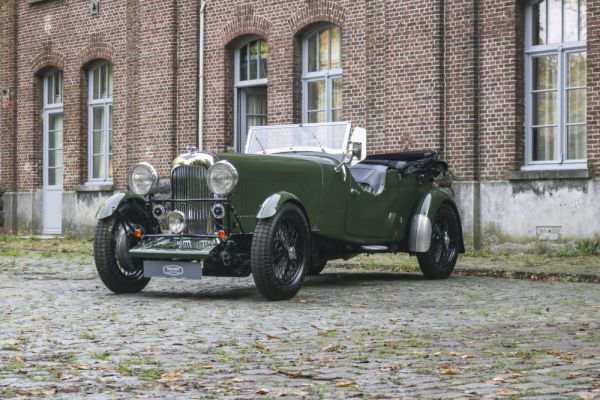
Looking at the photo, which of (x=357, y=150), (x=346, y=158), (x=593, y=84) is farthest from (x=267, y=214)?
(x=593, y=84)

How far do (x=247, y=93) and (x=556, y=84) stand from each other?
6808 mm

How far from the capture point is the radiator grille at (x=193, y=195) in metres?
10.1

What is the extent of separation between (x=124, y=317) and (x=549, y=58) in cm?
965

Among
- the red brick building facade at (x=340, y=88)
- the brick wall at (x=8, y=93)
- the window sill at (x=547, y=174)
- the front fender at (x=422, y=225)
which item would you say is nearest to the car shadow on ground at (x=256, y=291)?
the front fender at (x=422, y=225)

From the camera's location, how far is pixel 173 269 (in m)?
9.91

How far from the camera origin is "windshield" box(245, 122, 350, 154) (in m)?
11.8

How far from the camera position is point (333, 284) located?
11.9 meters

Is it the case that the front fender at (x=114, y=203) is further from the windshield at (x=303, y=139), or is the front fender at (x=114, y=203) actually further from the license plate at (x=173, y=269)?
the windshield at (x=303, y=139)

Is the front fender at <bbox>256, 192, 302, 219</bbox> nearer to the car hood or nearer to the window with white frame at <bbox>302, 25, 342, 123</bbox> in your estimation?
the car hood

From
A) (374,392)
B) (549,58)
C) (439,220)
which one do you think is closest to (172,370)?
(374,392)

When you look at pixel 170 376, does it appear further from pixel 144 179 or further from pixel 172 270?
pixel 144 179

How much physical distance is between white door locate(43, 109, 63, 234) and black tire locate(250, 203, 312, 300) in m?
15.1

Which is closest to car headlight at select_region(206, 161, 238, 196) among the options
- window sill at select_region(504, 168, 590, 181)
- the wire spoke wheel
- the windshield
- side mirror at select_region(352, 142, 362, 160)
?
the wire spoke wheel

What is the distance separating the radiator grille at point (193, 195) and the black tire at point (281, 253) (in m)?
0.65
